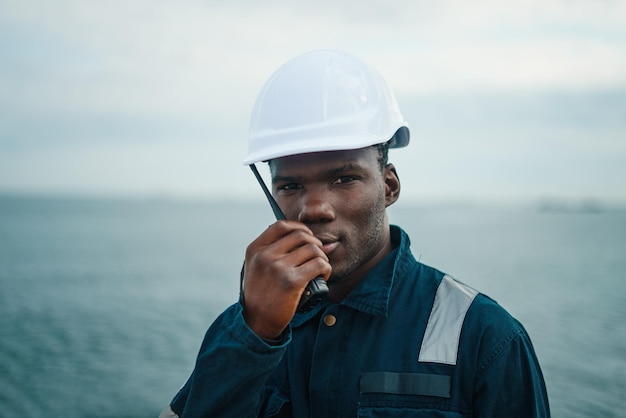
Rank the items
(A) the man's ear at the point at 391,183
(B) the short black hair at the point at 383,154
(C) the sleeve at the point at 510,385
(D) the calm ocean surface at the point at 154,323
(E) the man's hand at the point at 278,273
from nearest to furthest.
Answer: (E) the man's hand at the point at 278,273, (C) the sleeve at the point at 510,385, (B) the short black hair at the point at 383,154, (A) the man's ear at the point at 391,183, (D) the calm ocean surface at the point at 154,323

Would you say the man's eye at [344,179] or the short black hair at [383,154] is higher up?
the short black hair at [383,154]

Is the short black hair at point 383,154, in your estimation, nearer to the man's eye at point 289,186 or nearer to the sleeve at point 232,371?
the man's eye at point 289,186

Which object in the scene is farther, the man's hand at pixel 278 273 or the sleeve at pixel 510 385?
the sleeve at pixel 510 385

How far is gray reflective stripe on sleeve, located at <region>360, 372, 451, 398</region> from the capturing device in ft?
9.13

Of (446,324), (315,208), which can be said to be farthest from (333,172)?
(446,324)

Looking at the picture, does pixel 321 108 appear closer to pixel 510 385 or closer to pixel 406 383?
pixel 406 383

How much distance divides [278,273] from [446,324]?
33.9 inches

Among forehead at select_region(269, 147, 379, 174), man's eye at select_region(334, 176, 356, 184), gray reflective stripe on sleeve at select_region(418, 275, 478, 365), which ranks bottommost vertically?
gray reflective stripe on sleeve at select_region(418, 275, 478, 365)

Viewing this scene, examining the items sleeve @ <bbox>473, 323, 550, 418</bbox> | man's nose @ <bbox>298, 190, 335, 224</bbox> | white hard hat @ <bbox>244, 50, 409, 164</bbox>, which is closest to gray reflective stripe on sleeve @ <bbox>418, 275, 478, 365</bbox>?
sleeve @ <bbox>473, 323, 550, 418</bbox>

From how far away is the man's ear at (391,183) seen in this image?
337 cm

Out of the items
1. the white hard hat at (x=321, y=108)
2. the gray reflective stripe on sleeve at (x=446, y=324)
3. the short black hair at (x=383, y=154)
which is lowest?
the gray reflective stripe on sleeve at (x=446, y=324)

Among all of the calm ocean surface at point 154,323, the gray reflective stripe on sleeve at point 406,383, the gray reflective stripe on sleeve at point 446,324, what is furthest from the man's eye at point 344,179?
the calm ocean surface at point 154,323

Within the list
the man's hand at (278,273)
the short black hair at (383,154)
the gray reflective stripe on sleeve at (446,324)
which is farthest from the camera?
the short black hair at (383,154)

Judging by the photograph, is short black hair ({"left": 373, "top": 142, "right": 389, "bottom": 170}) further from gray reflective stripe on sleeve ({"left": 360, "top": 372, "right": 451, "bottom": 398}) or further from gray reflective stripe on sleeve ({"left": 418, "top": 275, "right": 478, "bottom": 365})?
gray reflective stripe on sleeve ({"left": 360, "top": 372, "right": 451, "bottom": 398})
